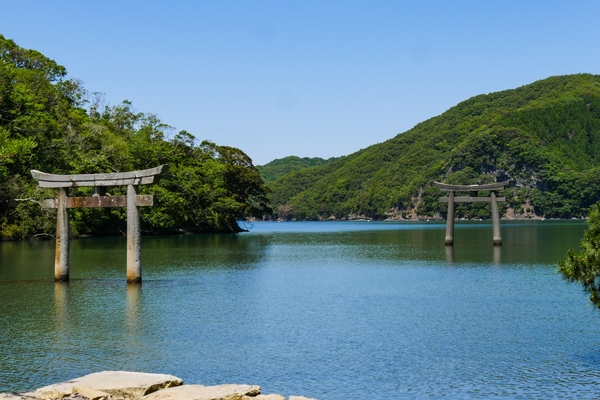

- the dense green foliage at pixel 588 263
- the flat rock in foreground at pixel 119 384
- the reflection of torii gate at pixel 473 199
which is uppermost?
the reflection of torii gate at pixel 473 199

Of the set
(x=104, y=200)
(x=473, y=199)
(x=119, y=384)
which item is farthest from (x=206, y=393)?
(x=473, y=199)

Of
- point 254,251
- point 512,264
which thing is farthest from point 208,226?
point 512,264

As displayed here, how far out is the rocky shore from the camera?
10.6 meters

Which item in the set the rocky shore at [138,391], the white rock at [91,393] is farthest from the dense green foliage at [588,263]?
the white rock at [91,393]

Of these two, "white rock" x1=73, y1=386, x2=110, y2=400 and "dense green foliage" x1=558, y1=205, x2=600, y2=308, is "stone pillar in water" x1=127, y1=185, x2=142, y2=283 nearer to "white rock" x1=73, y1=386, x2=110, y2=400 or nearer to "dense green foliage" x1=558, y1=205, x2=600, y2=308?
"white rock" x1=73, y1=386, x2=110, y2=400

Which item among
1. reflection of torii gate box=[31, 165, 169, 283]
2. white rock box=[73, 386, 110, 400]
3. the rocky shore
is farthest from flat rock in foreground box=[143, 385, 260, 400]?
reflection of torii gate box=[31, 165, 169, 283]

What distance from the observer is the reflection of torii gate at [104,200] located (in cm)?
2578

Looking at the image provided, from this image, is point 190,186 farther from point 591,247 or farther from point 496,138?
point 496,138

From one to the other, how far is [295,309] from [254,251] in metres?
29.6

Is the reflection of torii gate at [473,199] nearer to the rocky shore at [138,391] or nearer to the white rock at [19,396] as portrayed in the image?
the rocky shore at [138,391]

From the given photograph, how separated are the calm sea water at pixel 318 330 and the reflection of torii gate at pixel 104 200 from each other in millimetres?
1106

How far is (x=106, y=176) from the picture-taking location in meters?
26.5

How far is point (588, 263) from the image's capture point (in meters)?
12.4

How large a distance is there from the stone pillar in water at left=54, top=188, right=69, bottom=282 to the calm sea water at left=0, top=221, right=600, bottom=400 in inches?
30.3
